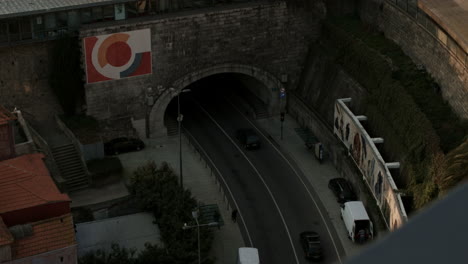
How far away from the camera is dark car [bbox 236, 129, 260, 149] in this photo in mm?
54938

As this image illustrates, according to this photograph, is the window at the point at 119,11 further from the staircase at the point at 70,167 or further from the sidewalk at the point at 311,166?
the sidewalk at the point at 311,166

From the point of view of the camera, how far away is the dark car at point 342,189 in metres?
48.2

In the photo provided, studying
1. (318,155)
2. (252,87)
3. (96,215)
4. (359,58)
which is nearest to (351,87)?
(359,58)

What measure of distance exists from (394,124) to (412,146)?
3.41 m

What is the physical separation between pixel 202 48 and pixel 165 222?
57.0ft

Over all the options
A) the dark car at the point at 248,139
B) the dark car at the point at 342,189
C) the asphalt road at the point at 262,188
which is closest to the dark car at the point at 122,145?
the asphalt road at the point at 262,188

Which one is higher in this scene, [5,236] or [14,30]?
[14,30]

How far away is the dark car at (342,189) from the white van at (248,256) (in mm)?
9720

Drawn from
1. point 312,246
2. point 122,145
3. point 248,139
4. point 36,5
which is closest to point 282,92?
point 248,139

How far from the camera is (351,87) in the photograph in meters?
54.1

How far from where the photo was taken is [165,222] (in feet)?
140

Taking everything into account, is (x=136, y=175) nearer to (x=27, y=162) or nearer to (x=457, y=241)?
(x=27, y=162)

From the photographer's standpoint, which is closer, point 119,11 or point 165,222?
point 165,222

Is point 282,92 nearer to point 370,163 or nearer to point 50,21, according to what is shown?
point 370,163
